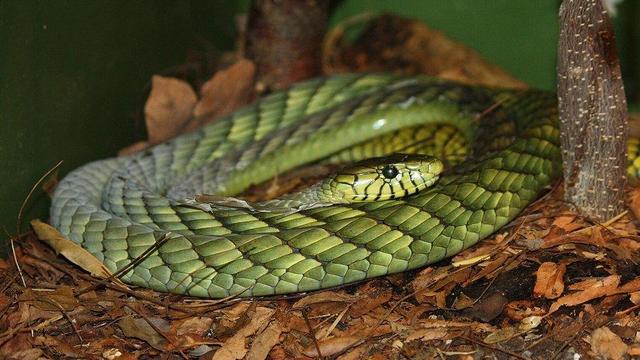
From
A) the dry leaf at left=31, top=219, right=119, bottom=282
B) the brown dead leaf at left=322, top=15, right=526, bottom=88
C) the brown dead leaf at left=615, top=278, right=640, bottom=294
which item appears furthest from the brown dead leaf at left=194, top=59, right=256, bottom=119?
the brown dead leaf at left=615, top=278, right=640, bottom=294

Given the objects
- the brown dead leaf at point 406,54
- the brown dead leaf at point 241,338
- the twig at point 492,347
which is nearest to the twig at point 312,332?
the brown dead leaf at point 241,338

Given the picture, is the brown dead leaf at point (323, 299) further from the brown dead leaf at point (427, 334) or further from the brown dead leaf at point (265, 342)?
the brown dead leaf at point (427, 334)

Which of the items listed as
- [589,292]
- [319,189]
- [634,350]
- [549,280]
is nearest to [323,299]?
[319,189]

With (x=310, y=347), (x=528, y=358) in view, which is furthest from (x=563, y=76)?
(x=310, y=347)

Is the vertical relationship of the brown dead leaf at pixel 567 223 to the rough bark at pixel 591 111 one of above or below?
below

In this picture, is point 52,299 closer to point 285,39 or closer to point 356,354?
point 356,354

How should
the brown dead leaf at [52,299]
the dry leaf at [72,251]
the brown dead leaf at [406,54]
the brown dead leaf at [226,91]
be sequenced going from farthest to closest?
1. the brown dead leaf at [406,54]
2. the brown dead leaf at [226,91]
3. the dry leaf at [72,251]
4. the brown dead leaf at [52,299]
